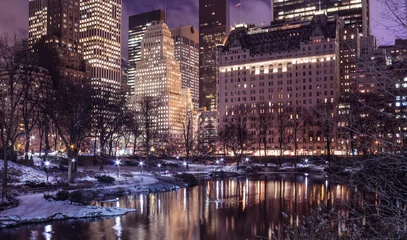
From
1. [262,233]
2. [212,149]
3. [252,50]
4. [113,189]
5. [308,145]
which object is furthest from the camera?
[252,50]

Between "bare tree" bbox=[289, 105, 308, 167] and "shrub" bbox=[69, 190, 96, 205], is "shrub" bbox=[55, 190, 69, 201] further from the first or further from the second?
"bare tree" bbox=[289, 105, 308, 167]

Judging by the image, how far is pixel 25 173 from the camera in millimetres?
45844

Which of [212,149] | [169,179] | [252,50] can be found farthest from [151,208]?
[252,50]

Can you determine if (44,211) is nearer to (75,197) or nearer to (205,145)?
(75,197)

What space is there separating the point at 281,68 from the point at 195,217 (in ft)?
499

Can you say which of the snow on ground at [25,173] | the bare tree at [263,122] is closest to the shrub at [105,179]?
the snow on ground at [25,173]

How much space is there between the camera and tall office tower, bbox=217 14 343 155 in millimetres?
170375

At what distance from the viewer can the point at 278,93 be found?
585 ft

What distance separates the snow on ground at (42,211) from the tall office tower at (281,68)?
126 m

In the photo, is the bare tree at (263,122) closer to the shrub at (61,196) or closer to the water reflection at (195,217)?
the water reflection at (195,217)

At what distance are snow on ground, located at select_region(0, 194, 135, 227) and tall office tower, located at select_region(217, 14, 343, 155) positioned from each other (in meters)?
126

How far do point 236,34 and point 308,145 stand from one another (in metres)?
64.3

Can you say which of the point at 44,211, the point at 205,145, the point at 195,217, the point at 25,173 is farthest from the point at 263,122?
the point at 44,211

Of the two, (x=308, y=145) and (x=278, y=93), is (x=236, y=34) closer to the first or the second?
(x=278, y=93)
